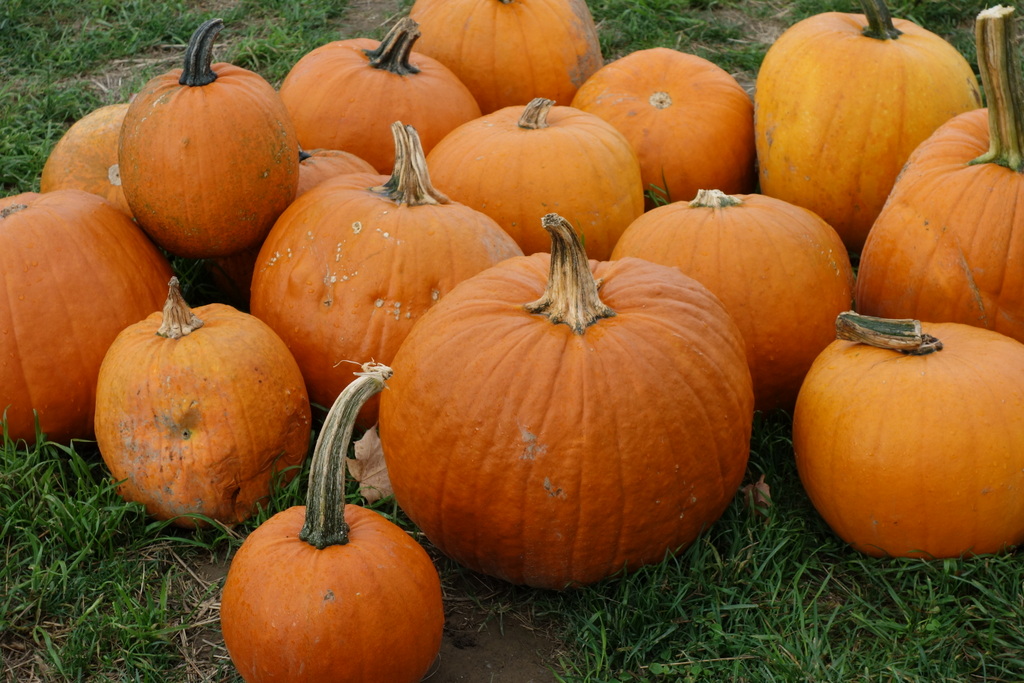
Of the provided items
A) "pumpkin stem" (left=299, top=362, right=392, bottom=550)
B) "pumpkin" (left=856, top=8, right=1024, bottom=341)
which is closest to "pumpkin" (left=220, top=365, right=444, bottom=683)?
"pumpkin stem" (left=299, top=362, right=392, bottom=550)

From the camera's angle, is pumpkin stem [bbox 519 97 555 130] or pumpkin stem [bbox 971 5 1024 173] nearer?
pumpkin stem [bbox 971 5 1024 173]

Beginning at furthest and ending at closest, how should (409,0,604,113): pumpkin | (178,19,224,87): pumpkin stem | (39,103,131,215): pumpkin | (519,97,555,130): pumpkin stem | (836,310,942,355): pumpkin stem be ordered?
1. (409,0,604,113): pumpkin
2. (39,103,131,215): pumpkin
3. (519,97,555,130): pumpkin stem
4. (178,19,224,87): pumpkin stem
5. (836,310,942,355): pumpkin stem

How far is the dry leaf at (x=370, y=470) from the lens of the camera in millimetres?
3293

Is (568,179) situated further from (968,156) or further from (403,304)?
(968,156)

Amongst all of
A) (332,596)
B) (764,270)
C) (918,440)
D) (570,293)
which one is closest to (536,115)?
(764,270)

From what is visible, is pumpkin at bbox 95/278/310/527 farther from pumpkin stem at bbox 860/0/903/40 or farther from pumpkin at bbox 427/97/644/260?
pumpkin stem at bbox 860/0/903/40

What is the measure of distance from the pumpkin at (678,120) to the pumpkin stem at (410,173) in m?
1.28

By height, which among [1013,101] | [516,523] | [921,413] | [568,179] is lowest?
[516,523]

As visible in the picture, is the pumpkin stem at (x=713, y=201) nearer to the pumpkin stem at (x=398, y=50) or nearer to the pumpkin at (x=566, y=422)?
the pumpkin at (x=566, y=422)

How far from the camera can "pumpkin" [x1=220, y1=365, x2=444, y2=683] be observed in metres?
2.36

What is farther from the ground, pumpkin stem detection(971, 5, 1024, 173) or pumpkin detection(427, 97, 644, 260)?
pumpkin stem detection(971, 5, 1024, 173)

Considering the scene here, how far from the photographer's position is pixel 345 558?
2418 millimetres

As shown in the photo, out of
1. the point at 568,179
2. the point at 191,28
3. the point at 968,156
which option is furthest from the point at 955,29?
the point at 191,28

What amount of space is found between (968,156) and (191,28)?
16.3 feet
